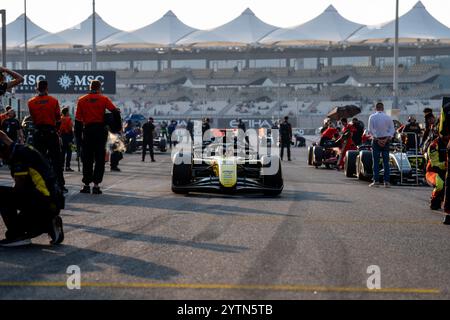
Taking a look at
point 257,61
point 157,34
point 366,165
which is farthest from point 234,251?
point 257,61

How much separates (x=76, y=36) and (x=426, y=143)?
7645cm

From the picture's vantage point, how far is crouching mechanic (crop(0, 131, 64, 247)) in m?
6.55

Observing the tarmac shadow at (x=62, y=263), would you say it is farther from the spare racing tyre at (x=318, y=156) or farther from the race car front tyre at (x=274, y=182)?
the spare racing tyre at (x=318, y=156)

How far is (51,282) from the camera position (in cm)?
492

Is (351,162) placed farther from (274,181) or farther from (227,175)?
(227,175)

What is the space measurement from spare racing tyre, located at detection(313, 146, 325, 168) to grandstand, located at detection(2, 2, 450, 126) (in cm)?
4909

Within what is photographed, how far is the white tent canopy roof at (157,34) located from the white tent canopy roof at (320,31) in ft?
33.9

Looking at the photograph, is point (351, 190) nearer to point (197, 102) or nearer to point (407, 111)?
point (407, 111)

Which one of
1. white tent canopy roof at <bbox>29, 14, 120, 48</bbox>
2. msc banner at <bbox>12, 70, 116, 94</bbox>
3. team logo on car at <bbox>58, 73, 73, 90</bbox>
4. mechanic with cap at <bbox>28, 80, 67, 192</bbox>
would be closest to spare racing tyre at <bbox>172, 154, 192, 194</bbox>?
mechanic with cap at <bbox>28, 80, 67, 192</bbox>

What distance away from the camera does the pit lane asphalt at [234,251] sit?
4.79 meters

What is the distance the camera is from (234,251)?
250 inches

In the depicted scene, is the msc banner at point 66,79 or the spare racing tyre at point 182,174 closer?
the spare racing tyre at point 182,174

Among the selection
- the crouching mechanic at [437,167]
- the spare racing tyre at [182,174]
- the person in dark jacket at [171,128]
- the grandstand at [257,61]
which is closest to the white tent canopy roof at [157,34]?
the grandstand at [257,61]

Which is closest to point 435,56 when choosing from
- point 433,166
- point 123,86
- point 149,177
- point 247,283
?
point 123,86
